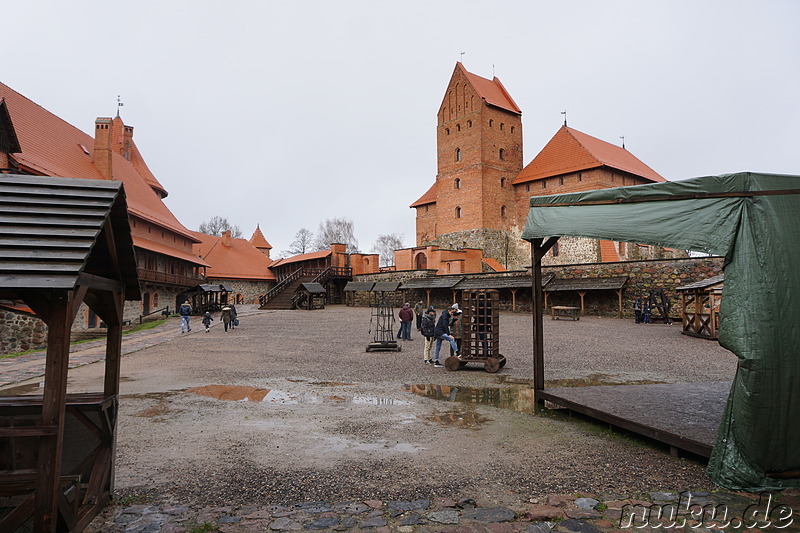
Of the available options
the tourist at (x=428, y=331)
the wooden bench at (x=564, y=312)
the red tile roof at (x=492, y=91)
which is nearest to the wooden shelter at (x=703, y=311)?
the wooden bench at (x=564, y=312)

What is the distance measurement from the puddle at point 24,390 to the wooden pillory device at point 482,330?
7.73 m

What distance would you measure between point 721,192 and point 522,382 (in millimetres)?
5527

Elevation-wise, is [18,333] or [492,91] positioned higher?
[492,91]

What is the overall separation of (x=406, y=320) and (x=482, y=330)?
595 centimetres

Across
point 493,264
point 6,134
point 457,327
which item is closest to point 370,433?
point 457,327

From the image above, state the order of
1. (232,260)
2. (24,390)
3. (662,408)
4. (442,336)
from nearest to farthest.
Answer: (662,408) → (24,390) → (442,336) → (232,260)

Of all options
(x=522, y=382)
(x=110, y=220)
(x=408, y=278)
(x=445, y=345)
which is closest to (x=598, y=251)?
(x=408, y=278)

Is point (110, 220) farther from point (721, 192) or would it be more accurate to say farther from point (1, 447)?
point (721, 192)

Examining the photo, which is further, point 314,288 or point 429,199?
point 429,199

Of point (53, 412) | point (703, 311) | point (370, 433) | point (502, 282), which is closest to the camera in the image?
point (53, 412)

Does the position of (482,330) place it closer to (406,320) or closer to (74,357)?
A: (406,320)

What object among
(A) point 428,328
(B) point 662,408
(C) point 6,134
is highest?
(C) point 6,134

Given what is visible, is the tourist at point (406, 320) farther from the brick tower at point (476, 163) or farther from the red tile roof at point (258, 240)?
the red tile roof at point (258, 240)

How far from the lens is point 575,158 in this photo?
38438 mm
